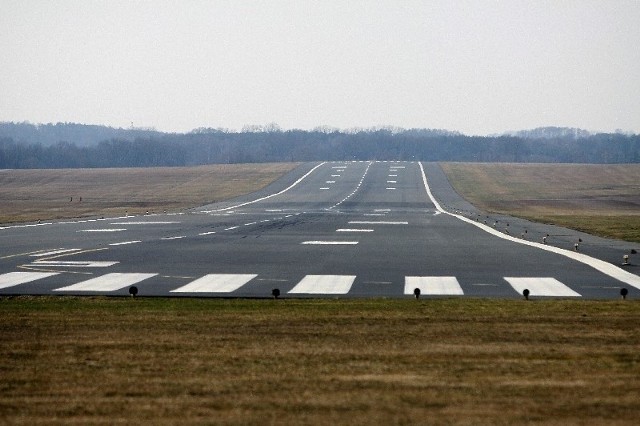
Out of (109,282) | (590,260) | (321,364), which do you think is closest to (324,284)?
(109,282)

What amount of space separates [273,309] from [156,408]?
7.91 meters

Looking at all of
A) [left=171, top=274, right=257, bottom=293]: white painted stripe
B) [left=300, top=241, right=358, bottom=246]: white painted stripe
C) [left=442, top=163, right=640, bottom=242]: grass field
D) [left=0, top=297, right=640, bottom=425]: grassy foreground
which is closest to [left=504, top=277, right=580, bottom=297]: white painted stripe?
[left=0, top=297, right=640, bottom=425]: grassy foreground

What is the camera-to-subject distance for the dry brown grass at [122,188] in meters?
77.8

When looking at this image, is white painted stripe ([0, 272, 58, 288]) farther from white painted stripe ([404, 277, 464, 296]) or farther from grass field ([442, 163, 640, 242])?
grass field ([442, 163, 640, 242])

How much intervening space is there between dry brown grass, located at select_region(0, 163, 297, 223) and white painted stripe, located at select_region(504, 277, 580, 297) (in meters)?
47.3

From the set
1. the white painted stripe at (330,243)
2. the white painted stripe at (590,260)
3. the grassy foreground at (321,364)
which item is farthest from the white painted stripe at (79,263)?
the white painted stripe at (590,260)

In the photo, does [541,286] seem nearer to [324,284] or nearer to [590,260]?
[324,284]

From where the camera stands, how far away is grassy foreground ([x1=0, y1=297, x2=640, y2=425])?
31.9 feet

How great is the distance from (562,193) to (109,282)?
79.6 m

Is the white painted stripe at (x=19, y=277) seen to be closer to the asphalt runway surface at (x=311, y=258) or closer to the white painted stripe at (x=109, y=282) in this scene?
the asphalt runway surface at (x=311, y=258)

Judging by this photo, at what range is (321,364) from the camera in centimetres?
1204

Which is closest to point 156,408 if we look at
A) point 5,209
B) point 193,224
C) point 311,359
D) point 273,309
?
point 311,359

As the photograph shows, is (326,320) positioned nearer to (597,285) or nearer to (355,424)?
(355,424)

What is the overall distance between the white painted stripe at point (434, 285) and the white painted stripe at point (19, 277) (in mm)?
9410
